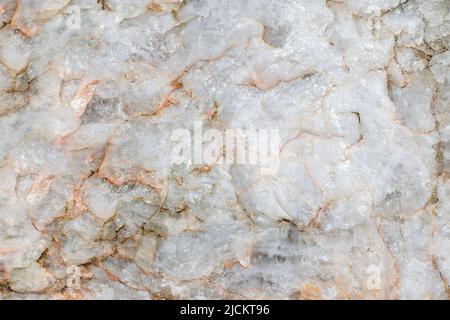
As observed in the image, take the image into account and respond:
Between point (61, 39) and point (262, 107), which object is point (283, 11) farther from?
point (61, 39)

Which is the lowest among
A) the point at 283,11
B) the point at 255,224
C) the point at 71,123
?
the point at 255,224

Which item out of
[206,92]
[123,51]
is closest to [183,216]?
[206,92]

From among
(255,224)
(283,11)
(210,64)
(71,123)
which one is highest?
(283,11)

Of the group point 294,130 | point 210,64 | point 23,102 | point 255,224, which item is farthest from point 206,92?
point 23,102

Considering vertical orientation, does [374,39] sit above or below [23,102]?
above

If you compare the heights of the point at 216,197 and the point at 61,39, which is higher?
the point at 61,39

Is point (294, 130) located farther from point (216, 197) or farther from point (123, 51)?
point (123, 51)
